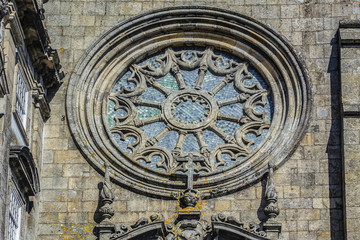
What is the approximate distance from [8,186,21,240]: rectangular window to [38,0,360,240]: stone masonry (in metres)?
1.48

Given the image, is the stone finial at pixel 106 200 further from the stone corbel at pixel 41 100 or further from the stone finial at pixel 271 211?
the stone finial at pixel 271 211

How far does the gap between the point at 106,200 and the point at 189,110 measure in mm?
3300

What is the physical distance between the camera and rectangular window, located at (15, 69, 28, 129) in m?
26.3

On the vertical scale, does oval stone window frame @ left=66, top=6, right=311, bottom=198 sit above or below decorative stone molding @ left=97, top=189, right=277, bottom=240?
above

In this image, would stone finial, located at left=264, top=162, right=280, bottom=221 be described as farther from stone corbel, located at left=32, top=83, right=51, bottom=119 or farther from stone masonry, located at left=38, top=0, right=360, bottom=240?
stone corbel, located at left=32, top=83, right=51, bottom=119

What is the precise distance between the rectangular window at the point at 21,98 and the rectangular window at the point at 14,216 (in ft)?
5.83

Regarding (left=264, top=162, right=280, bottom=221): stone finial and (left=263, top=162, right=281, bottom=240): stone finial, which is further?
(left=264, top=162, right=280, bottom=221): stone finial

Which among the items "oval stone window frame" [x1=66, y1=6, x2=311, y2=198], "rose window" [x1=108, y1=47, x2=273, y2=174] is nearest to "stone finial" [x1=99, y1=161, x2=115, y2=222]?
"oval stone window frame" [x1=66, y1=6, x2=311, y2=198]

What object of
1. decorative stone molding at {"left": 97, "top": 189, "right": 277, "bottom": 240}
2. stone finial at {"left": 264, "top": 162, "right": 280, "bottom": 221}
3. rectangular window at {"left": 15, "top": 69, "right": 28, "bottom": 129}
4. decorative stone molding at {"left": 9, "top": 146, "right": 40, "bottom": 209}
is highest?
rectangular window at {"left": 15, "top": 69, "right": 28, "bottom": 129}

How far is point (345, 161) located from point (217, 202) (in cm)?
299

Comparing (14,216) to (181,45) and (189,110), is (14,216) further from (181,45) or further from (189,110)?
(181,45)

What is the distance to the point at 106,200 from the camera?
27453mm

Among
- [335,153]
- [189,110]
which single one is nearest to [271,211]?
[335,153]

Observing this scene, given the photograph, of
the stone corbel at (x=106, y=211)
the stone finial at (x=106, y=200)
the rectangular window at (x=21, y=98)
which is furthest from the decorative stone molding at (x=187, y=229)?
the rectangular window at (x=21, y=98)
